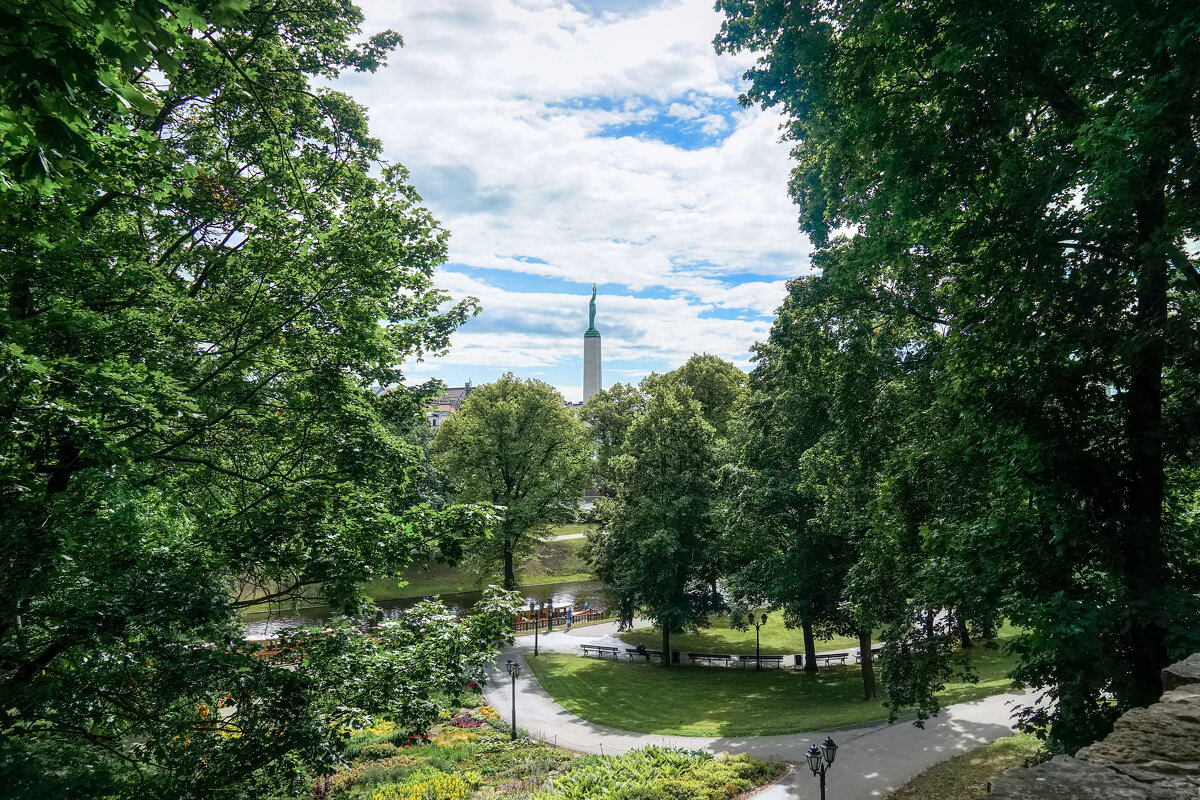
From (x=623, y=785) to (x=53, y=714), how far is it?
9.61 m

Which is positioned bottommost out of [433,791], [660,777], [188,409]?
[433,791]

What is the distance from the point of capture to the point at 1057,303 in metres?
7.41

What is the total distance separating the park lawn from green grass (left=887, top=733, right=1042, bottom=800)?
47.1 ft

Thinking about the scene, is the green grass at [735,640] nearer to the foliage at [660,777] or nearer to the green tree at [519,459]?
the green tree at [519,459]

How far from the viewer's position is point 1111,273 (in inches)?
292

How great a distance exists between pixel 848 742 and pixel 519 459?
21.8 meters

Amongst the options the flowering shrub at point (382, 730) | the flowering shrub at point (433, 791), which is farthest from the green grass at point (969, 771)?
the flowering shrub at point (382, 730)

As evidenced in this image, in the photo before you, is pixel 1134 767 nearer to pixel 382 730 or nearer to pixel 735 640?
pixel 382 730

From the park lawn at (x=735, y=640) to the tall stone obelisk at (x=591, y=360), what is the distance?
145 feet

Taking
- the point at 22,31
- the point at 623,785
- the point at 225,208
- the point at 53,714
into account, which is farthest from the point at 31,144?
the point at 623,785

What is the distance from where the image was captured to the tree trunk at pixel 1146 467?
6.53 metres

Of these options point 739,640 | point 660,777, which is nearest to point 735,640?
point 739,640

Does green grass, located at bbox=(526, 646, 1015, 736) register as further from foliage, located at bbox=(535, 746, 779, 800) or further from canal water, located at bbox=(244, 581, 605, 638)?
canal water, located at bbox=(244, 581, 605, 638)

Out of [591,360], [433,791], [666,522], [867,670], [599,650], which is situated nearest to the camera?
[433,791]
